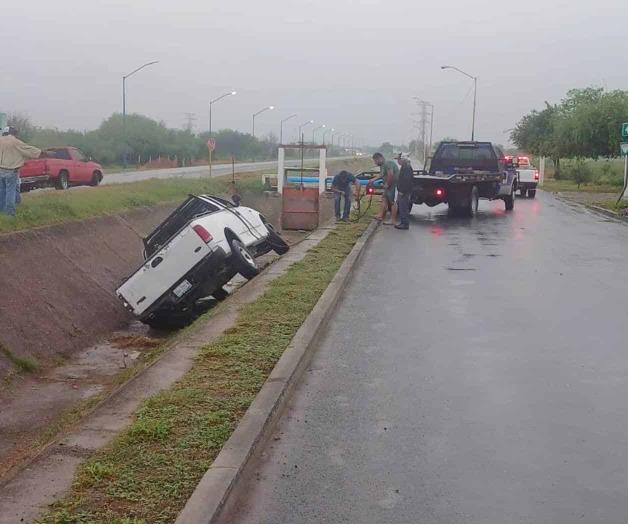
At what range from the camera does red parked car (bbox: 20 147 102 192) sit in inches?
1002

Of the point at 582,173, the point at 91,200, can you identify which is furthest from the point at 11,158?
the point at 582,173

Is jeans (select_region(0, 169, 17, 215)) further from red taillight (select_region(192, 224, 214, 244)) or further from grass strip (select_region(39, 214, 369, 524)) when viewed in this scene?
grass strip (select_region(39, 214, 369, 524))

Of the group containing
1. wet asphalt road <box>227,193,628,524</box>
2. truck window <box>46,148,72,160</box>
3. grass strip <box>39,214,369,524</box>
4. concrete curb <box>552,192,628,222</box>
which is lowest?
concrete curb <box>552,192,628,222</box>

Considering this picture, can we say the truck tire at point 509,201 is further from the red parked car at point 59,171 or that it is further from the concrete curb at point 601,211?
the red parked car at point 59,171

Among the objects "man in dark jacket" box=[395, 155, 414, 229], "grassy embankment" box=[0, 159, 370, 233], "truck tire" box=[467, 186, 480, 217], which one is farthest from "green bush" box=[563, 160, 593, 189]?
"man in dark jacket" box=[395, 155, 414, 229]

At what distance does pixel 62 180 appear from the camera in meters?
26.9

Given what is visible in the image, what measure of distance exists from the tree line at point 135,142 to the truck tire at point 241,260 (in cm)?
4451

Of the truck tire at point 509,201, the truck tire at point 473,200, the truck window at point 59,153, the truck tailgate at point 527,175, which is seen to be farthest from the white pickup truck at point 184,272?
the truck tailgate at point 527,175

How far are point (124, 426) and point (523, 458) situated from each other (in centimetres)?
277

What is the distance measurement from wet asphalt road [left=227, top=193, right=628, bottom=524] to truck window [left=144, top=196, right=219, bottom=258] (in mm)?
3356

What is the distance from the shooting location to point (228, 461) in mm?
5016

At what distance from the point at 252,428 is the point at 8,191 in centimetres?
1117

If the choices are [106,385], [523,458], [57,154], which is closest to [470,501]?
[523,458]

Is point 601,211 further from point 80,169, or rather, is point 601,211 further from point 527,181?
point 80,169
